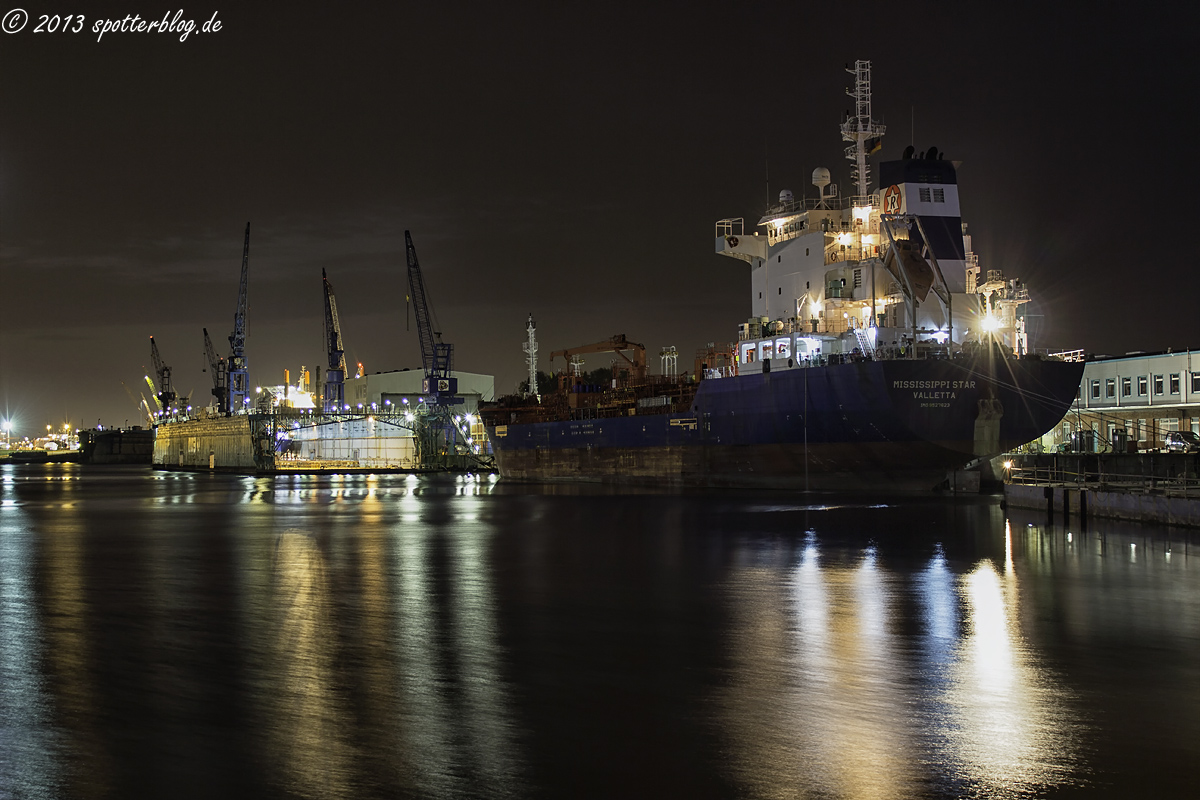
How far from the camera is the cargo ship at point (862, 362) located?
1439 inches

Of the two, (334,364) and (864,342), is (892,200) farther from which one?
(334,364)

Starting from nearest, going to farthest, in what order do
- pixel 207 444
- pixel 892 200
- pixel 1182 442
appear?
1. pixel 892 200
2. pixel 1182 442
3. pixel 207 444

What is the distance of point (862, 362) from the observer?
1425 inches

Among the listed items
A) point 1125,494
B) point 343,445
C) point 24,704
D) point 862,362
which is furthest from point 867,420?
point 343,445

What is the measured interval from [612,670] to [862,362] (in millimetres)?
26321

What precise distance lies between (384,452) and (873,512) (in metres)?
69.5

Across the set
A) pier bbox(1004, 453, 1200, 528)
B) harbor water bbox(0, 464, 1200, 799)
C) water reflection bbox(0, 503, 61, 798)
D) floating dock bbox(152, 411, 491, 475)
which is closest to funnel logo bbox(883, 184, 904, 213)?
pier bbox(1004, 453, 1200, 528)

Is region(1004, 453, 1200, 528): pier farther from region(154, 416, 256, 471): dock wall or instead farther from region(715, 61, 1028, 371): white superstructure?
region(154, 416, 256, 471): dock wall

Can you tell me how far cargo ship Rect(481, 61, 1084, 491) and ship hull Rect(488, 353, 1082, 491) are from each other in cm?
6

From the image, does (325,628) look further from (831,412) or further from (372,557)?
(831,412)

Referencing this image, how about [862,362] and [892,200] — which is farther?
[892,200]

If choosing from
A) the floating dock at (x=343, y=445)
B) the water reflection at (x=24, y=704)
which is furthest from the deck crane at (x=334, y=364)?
the water reflection at (x=24, y=704)

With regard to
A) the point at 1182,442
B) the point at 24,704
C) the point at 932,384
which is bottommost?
the point at 24,704

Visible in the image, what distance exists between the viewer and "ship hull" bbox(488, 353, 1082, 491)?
36031 millimetres
